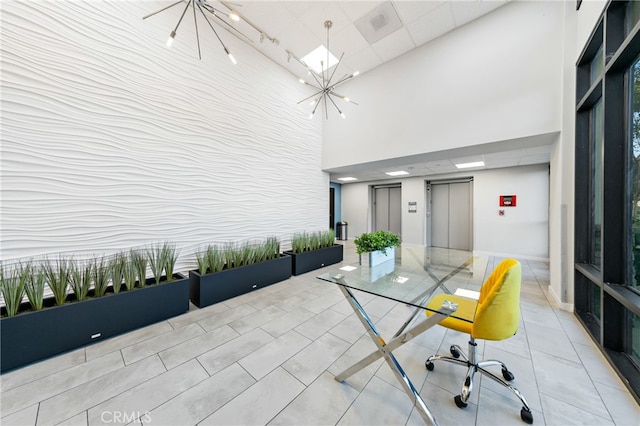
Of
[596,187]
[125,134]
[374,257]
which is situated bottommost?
[374,257]

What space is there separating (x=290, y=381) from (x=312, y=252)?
116 inches

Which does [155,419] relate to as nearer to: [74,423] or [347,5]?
[74,423]

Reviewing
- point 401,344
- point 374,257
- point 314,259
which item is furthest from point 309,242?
point 401,344

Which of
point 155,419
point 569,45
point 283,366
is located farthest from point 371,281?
point 569,45

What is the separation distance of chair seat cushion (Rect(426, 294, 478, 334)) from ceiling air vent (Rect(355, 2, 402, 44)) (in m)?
4.16

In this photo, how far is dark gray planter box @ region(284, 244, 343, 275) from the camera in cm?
422

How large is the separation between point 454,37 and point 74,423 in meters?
6.15

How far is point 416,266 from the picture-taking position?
7.35 ft

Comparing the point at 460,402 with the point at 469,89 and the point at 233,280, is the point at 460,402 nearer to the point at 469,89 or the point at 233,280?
the point at 233,280

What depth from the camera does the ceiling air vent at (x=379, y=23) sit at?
339 centimetres

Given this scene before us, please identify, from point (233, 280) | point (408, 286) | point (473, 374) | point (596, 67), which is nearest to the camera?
point (473, 374)

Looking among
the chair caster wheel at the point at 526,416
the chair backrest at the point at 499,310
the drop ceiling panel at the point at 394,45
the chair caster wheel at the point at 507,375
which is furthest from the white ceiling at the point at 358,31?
the chair caster wheel at the point at 526,416

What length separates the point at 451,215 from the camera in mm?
6711

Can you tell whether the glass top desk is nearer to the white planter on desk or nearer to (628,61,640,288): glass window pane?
the white planter on desk
